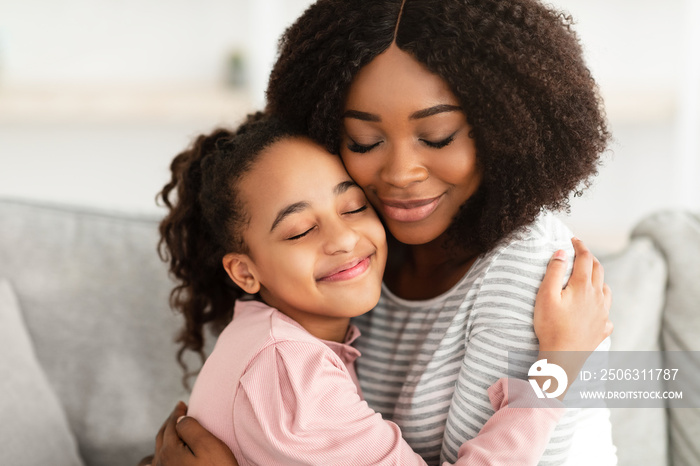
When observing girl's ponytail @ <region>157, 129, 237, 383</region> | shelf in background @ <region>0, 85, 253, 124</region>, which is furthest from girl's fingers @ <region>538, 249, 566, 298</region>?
shelf in background @ <region>0, 85, 253, 124</region>

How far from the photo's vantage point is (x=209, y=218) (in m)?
1.34

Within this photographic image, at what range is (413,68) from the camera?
1.13m

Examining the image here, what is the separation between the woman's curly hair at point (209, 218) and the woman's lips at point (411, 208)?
227 mm

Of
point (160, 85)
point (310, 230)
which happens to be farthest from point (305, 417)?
point (160, 85)

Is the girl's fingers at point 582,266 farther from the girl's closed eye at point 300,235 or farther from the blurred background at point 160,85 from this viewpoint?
the blurred background at point 160,85

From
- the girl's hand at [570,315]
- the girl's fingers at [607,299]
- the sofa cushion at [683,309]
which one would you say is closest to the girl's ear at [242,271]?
the girl's hand at [570,315]

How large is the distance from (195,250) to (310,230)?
13.1 inches

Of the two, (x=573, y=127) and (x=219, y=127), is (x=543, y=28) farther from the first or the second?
(x=219, y=127)

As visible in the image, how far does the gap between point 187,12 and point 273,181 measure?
3.04m

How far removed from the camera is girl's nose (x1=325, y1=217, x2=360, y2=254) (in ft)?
3.99

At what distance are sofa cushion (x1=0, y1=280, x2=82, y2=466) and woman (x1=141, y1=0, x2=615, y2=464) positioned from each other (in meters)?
0.56

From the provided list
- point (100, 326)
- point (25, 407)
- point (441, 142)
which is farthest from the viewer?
point (100, 326)

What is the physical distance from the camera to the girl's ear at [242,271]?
4.33 feet

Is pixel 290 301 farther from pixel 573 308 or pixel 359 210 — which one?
pixel 573 308
